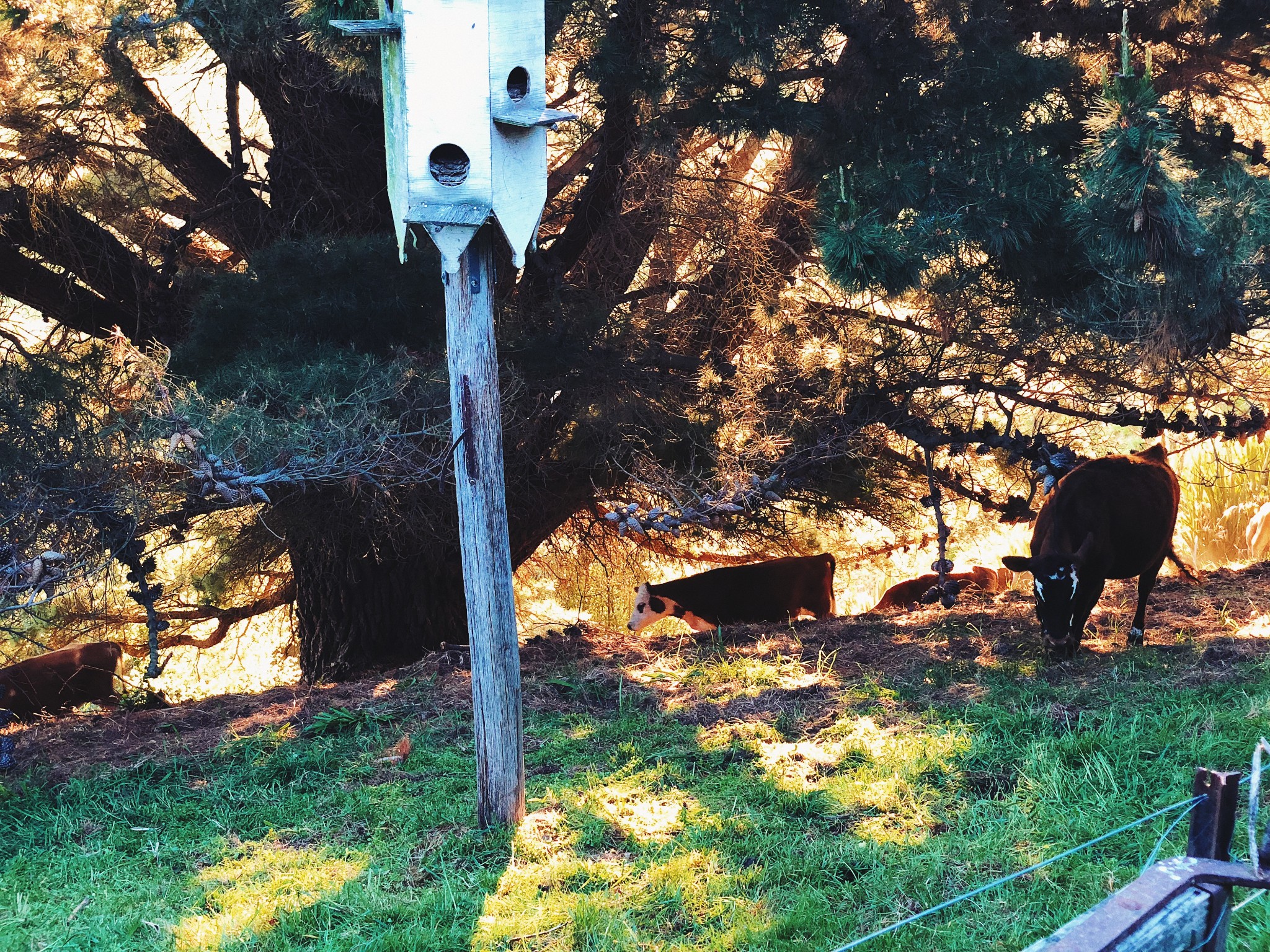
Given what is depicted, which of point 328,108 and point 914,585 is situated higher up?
point 328,108

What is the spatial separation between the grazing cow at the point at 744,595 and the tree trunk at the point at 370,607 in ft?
6.80

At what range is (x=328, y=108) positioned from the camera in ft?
28.2

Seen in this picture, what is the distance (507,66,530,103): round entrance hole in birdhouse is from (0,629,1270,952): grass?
349 cm

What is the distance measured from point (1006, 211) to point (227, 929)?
16.8ft

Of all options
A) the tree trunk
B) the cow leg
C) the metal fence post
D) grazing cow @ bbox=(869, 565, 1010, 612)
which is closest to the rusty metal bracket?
the metal fence post

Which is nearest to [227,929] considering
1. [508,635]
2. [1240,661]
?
[508,635]

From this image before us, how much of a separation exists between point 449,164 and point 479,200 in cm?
24

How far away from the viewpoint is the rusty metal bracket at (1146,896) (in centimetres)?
218

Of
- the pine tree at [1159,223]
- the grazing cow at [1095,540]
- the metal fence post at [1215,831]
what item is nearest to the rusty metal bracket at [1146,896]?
the metal fence post at [1215,831]

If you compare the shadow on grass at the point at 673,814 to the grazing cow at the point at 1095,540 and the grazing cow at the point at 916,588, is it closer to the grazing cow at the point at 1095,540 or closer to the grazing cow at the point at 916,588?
the grazing cow at the point at 1095,540

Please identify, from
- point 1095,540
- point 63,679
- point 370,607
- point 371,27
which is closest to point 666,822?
point 371,27

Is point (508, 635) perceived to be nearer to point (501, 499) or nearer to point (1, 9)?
point (501, 499)

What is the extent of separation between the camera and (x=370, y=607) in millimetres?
10008

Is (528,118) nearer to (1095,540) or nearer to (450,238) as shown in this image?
(450,238)
